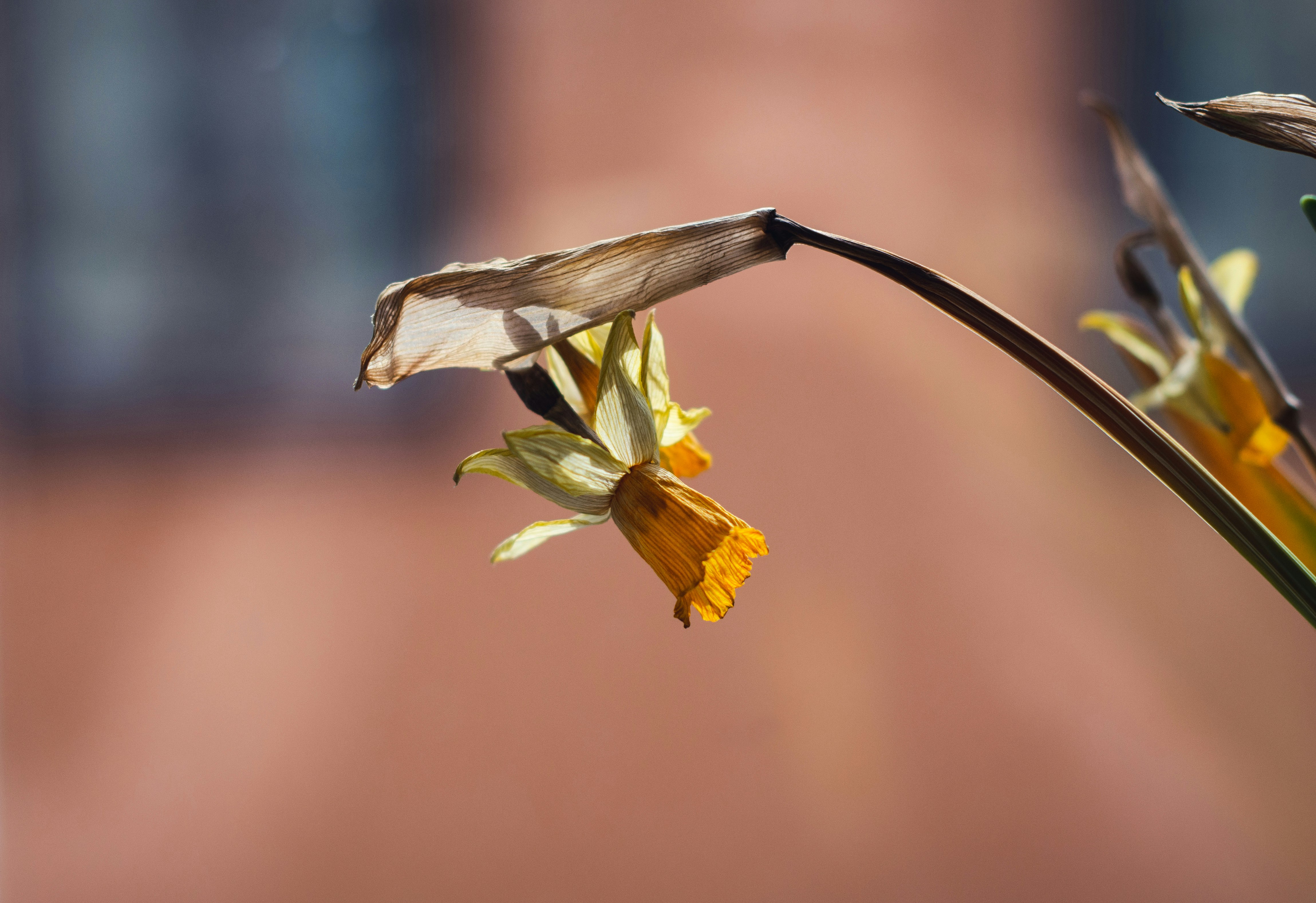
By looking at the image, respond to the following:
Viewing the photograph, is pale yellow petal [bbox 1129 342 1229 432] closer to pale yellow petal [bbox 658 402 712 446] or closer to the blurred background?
pale yellow petal [bbox 658 402 712 446]

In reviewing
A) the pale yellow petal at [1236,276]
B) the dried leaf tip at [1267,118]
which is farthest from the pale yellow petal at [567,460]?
the pale yellow petal at [1236,276]

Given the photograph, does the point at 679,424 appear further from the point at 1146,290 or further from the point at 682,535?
the point at 1146,290

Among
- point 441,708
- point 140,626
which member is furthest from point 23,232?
point 441,708

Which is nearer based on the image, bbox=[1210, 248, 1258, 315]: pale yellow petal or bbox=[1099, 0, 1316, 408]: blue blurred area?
bbox=[1210, 248, 1258, 315]: pale yellow petal

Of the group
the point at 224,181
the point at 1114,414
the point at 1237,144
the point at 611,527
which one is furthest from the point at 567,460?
the point at 1237,144

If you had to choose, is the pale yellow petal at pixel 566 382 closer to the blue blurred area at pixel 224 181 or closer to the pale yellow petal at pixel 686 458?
the pale yellow petal at pixel 686 458

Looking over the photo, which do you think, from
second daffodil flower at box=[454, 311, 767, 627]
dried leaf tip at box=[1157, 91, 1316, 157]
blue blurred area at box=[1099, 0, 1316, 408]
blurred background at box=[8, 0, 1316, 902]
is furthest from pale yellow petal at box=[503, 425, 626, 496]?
blue blurred area at box=[1099, 0, 1316, 408]

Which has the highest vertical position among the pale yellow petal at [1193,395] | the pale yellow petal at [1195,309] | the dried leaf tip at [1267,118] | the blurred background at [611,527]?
the dried leaf tip at [1267,118]
